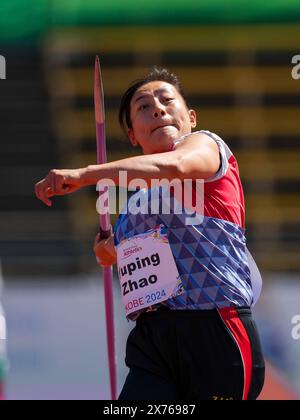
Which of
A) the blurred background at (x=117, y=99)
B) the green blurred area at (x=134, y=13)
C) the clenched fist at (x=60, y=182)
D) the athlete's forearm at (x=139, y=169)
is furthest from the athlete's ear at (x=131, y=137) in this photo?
the green blurred area at (x=134, y=13)

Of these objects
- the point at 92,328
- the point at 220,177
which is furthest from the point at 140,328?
the point at 92,328

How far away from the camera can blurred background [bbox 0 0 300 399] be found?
32.1 ft

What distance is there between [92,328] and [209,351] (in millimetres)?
3580

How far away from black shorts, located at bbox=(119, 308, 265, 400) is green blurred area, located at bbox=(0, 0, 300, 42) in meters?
7.77

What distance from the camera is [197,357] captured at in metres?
2.54

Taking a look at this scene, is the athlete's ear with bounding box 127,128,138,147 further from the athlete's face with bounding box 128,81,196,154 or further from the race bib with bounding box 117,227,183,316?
the race bib with bounding box 117,227,183,316

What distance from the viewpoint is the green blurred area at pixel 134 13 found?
32.9 ft

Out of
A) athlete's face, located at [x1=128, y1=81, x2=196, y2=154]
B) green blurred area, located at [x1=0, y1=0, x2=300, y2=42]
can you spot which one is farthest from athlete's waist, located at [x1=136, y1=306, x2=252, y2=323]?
green blurred area, located at [x1=0, y1=0, x2=300, y2=42]

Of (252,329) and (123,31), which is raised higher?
(123,31)

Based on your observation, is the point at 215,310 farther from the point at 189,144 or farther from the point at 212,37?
the point at 212,37

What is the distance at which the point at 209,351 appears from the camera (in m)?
2.54

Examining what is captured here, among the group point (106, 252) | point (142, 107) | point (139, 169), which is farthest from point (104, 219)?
point (139, 169)
